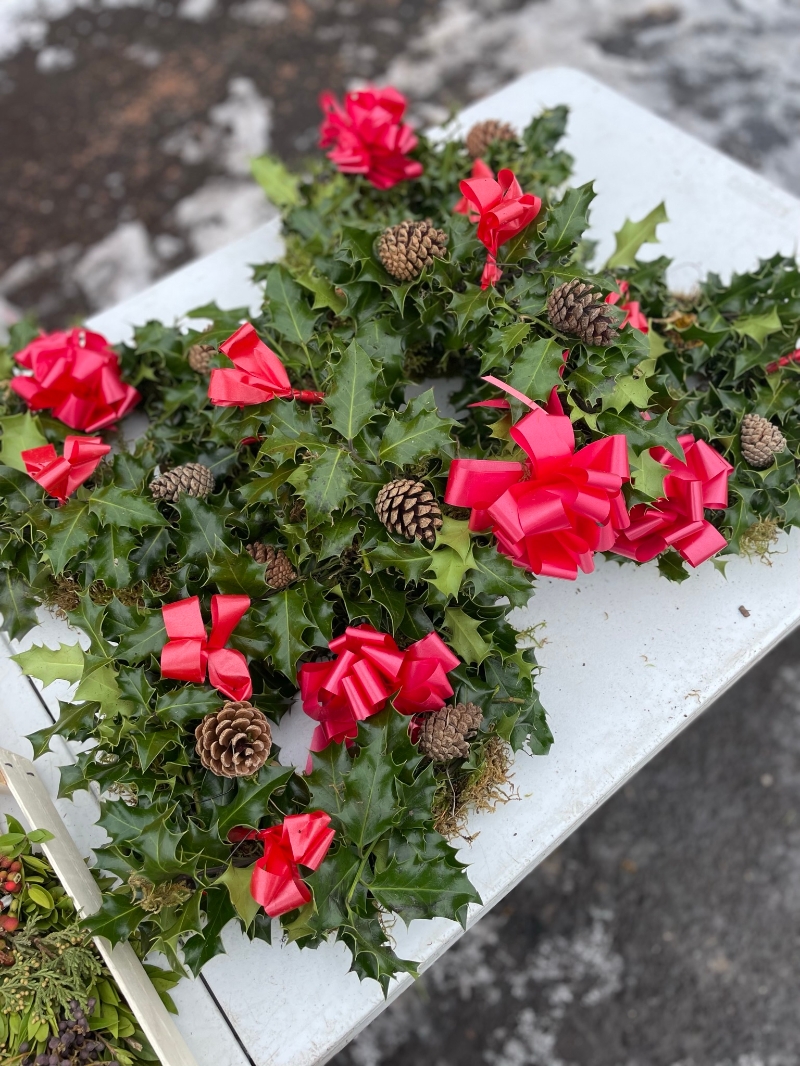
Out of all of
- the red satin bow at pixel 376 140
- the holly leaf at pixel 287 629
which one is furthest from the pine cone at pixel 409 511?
the red satin bow at pixel 376 140

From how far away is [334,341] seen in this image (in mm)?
982

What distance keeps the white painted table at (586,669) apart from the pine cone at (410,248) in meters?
0.41

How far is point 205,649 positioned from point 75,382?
0.46 meters

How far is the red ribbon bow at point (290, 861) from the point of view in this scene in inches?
32.7

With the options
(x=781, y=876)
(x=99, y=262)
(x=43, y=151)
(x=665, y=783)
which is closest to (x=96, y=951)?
(x=665, y=783)

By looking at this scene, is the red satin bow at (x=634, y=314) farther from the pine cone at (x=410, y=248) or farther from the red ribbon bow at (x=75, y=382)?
the red ribbon bow at (x=75, y=382)

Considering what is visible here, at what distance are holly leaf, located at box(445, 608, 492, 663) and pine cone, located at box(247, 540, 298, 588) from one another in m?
0.19

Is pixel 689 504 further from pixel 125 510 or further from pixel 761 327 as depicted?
pixel 125 510

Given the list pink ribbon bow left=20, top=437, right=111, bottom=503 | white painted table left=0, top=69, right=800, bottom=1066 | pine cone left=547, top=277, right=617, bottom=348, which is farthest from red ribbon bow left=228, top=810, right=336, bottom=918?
pine cone left=547, top=277, right=617, bottom=348

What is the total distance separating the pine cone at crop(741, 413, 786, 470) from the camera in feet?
3.33

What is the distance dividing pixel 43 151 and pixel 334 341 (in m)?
1.93

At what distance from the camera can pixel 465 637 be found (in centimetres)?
93

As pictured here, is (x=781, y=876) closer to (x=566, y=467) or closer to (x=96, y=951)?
(x=566, y=467)

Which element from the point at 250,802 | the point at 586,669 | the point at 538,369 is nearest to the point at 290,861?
the point at 250,802
